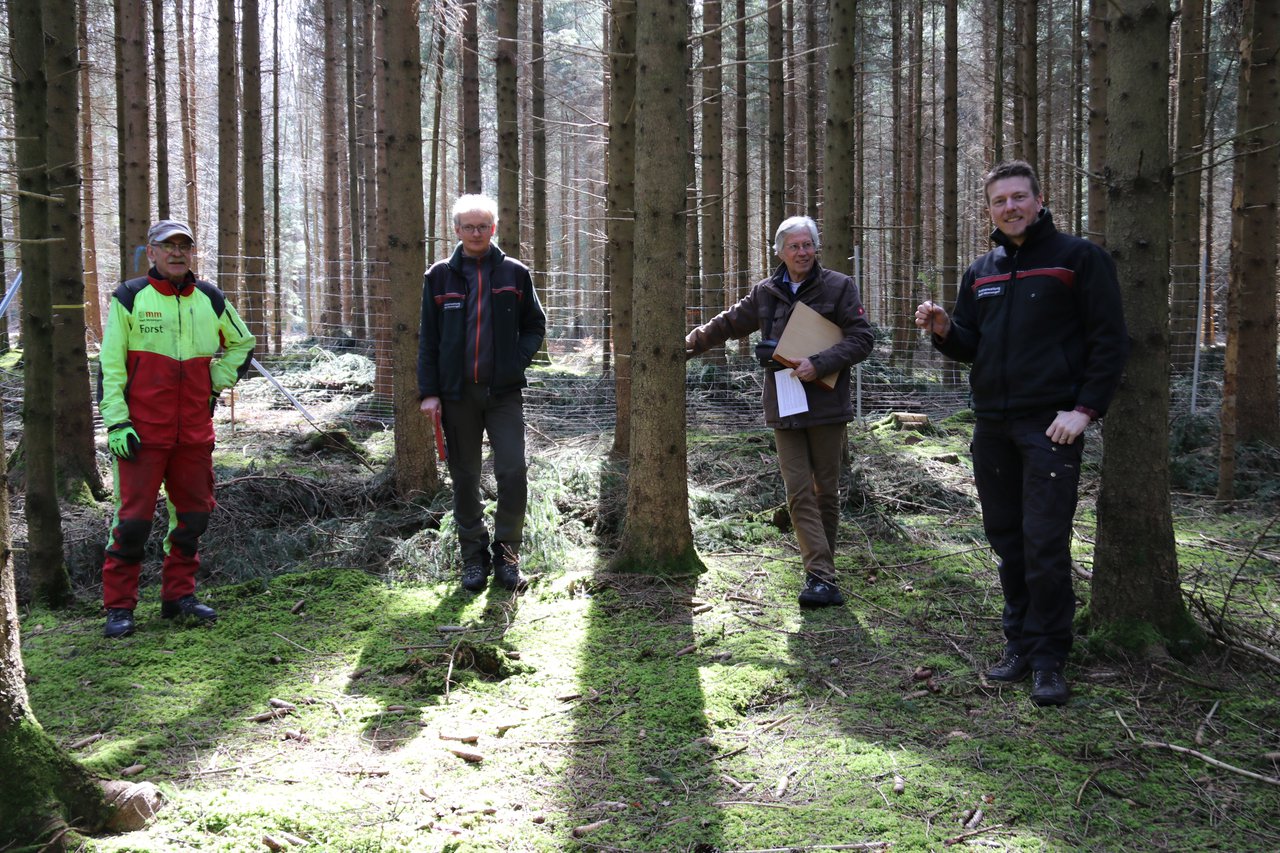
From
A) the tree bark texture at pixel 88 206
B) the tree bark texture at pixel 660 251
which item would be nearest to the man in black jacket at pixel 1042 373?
the tree bark texture at pixel 660 251

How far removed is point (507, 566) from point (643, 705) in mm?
1878

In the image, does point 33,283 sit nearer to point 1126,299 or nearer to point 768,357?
point 768,357

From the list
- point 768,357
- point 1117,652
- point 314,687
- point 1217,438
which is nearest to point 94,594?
point 314,687

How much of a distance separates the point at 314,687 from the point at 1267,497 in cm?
689

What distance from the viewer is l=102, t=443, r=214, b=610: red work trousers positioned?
4461 millimetres

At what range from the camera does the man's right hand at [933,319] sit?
3.76 meters

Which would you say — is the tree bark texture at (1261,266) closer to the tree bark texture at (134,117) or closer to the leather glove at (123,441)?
the leather glove at (123,441)

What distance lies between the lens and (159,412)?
176 inches

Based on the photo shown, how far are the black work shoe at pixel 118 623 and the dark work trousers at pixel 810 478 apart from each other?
339 centimetres

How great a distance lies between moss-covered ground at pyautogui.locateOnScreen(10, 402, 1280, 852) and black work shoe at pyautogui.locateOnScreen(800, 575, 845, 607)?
3.6 inches

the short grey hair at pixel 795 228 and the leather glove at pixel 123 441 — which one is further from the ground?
the short grey hair at pixel 795 228

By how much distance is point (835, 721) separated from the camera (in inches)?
135

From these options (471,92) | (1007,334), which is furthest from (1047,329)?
(471,92)

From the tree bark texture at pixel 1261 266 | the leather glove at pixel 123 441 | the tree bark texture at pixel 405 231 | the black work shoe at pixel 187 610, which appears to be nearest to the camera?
the leather glove at pixel 123 441
